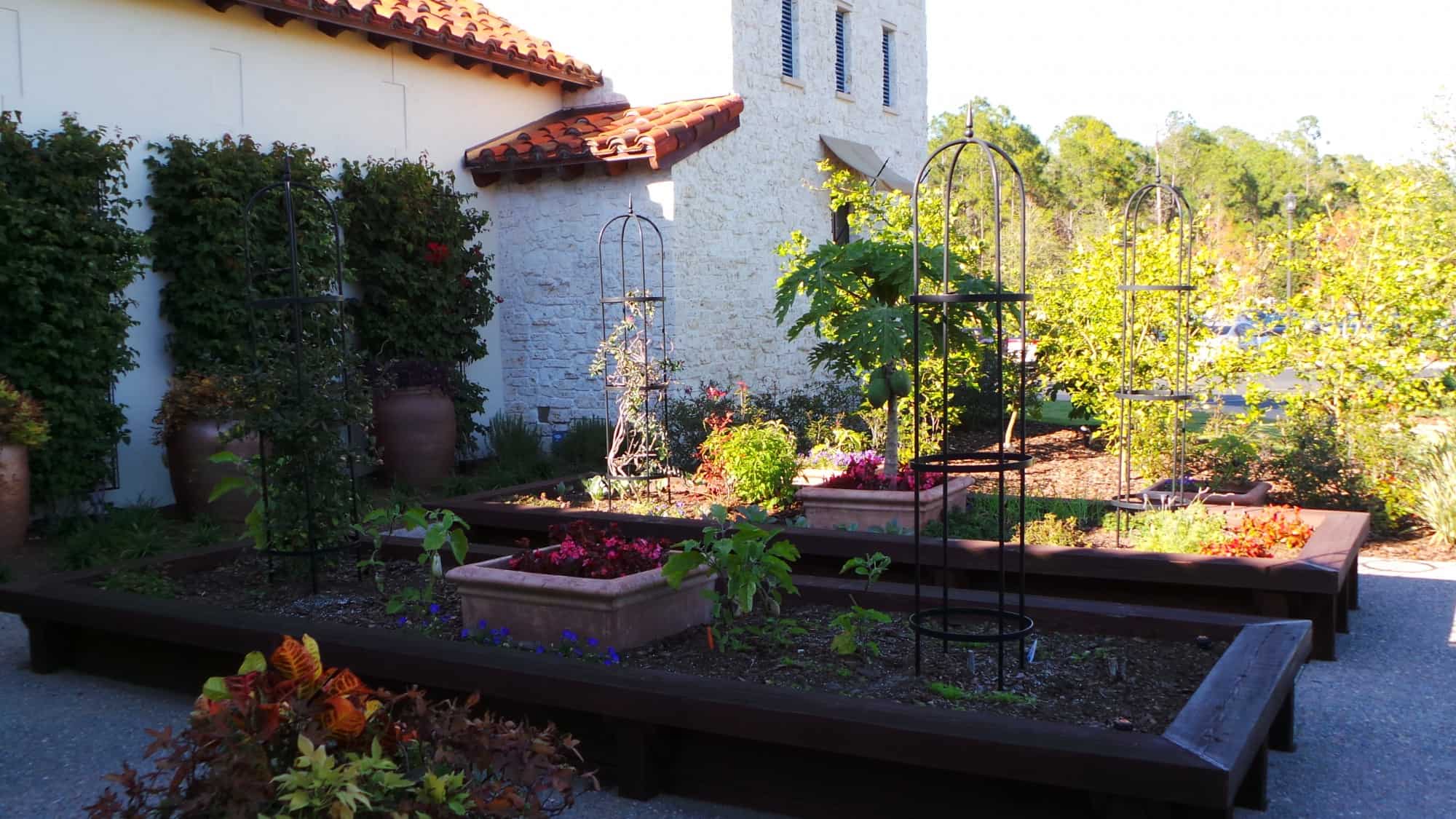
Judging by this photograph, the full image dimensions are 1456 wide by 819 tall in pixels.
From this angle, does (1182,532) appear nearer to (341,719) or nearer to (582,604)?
(582,604)

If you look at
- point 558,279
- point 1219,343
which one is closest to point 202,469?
point 558,279

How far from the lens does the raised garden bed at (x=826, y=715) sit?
3166 millimetres

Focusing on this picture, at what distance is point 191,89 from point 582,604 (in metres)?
6.97

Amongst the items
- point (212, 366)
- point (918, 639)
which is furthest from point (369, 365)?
point (918, 639)

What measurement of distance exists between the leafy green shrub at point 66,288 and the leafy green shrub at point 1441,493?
919 centimetres

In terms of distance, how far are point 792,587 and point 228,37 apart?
774 cm

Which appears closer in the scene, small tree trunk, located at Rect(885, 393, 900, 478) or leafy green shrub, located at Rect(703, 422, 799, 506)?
small tree trunk, located at Rect(885, 393, 900, 478)

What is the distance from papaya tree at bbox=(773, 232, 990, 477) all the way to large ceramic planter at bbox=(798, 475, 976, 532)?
1.66 feet

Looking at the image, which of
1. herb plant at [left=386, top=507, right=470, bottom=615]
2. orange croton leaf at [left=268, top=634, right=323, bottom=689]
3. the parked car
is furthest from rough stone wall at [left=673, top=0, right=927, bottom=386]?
orange croton leaf at [left=268, top=634, right=323, bottom=689]

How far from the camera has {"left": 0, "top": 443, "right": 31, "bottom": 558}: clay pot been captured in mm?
7598

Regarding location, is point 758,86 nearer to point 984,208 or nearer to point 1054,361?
point 1054,361

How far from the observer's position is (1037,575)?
5879mm

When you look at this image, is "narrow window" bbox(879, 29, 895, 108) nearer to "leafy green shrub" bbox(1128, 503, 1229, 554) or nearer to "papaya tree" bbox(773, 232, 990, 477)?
"papaya tree" bbox(773, 232, 990, 477)

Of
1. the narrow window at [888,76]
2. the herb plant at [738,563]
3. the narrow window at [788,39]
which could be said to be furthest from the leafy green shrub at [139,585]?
the narrow window at [888,76]
